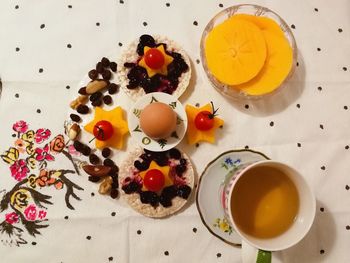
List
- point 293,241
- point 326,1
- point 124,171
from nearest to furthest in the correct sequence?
point 293,241, point 124,171, point 326,1

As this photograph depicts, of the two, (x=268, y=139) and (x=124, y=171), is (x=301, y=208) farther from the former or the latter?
(x=124, y=171)

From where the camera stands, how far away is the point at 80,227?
0.69 metres

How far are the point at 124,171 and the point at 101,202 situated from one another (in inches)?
2.6

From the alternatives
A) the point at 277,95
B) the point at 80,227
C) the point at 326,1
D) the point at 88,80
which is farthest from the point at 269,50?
the point at 80,227

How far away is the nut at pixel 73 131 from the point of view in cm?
71

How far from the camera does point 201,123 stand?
707 millimetres

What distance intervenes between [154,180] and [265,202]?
0.18 m

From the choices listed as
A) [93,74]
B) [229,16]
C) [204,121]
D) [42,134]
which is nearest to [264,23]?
[229,16]

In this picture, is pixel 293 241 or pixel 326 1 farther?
pixel 326 1

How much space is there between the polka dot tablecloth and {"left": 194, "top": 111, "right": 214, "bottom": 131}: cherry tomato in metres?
0.04

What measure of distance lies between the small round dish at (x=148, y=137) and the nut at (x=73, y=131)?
9 cm

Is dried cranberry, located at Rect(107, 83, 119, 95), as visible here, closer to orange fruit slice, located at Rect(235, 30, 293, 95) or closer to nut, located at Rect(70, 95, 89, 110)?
nut, located at Rect(70, 95, 89, 110)

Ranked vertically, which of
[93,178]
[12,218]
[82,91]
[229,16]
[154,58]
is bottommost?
[12,218]

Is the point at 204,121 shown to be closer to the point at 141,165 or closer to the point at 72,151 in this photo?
the point at 141,165
